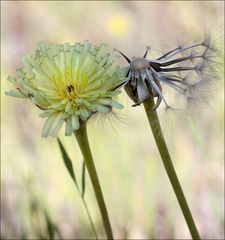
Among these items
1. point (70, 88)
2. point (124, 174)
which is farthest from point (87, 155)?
point (124, 174)

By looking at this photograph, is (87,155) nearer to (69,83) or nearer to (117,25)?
(69,83)

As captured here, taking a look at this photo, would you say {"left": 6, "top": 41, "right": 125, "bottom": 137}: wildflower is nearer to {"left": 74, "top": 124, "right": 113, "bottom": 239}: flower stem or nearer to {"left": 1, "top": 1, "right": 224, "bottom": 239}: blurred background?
{"left": 74, "top": 124, "right": 113, "bottom": 239}: flower stem

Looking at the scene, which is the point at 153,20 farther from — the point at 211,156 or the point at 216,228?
the point at 216,228

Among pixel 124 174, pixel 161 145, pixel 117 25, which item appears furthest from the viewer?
pixel 117 25

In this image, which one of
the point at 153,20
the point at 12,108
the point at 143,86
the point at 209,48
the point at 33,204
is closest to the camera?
the point at 143,86

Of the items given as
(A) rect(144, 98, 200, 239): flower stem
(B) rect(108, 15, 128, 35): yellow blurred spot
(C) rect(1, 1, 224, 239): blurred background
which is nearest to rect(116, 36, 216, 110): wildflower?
(A) rect(144, 98, 200, 239): flower stem

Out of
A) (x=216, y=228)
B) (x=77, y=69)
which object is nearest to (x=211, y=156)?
(x=216, y=228)
